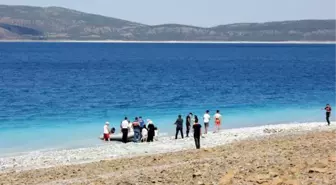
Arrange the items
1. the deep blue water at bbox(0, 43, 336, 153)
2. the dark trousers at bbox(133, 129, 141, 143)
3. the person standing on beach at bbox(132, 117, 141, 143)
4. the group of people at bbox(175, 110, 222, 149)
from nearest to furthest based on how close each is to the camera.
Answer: the group of people at bbox(175, 110, 222, 149) → the person standing on beach at bbox(132, 117, 141, 143) → the dark trousers at bbox(133, 129, 141, 143) → the deep blue water at bbox(0, 43, 336, 153)

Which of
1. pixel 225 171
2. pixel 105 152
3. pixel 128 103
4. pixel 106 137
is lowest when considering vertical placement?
pixel 128 103

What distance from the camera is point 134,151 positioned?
24484 millimetres

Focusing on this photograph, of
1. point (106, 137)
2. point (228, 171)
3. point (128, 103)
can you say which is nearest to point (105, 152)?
point (106, 137)

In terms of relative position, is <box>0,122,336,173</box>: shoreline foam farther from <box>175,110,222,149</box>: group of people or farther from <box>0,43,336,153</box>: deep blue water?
<box>0,43,336,153</box>: deep blue water

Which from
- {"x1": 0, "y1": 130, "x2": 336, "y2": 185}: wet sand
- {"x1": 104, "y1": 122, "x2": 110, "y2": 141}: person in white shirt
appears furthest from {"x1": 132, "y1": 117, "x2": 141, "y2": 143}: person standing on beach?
{"x1": 0, "y1": 130, "x2": 336, "y2": 185}: wet sand

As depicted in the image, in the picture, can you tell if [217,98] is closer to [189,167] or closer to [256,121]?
[256,121]

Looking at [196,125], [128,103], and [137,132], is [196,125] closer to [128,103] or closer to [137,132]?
[137,132]

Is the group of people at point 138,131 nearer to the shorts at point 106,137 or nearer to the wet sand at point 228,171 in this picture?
the shorts at point 106,137

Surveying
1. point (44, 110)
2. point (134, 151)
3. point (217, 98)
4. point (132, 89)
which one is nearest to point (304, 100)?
point (217, 98)

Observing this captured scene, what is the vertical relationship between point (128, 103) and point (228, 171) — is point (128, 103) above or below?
below

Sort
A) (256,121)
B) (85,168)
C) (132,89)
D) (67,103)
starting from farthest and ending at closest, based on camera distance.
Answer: (132,89), (67,103), (256,121), (85,168)

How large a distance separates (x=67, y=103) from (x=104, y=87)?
17.6m

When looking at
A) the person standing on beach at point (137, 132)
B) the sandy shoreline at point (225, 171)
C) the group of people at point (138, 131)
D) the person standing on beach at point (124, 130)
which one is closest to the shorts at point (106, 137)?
the group of people at point (138, 131)

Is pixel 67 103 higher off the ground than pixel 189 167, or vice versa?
pixel 189 167
